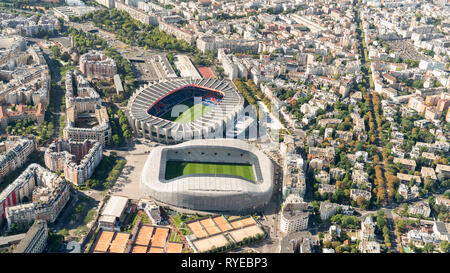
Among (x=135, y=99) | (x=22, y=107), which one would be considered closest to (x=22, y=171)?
(x=22, y=107)

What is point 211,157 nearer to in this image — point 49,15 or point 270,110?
point 270,110

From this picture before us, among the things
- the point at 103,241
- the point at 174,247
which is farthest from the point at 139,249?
the point at 103,241

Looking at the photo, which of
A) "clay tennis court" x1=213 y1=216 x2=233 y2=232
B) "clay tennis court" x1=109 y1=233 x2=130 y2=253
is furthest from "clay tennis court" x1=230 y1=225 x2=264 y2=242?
"clay tennis court" x1=109 y1=233 x2=130 y2=253

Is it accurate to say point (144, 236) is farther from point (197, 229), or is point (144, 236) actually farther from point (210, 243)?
point (210, 243)

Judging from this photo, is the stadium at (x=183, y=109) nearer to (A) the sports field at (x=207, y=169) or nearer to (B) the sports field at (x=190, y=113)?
(B) the sports field at (x=190, y=113)

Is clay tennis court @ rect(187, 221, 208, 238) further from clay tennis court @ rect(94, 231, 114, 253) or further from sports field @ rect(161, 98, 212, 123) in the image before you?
sports field @ rect(161, 98, 212, 123)
